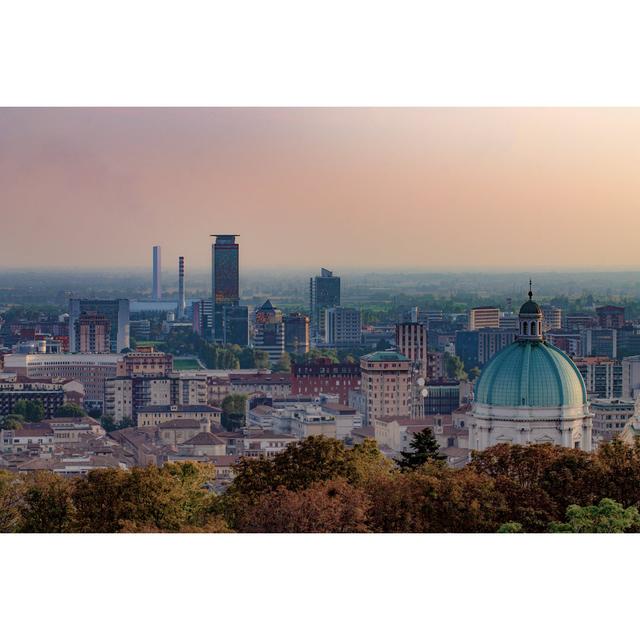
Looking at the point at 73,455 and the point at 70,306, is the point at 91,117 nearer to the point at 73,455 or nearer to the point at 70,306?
the point at 73,455

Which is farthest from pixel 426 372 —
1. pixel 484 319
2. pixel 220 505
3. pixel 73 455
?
pixel 220 505

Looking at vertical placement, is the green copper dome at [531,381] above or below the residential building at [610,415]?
above

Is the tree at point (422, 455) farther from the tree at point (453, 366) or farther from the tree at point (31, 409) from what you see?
the tree at point (31, 409)

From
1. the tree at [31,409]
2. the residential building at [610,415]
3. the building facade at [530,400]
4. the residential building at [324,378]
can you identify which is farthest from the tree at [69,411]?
the building facade at [530,400]

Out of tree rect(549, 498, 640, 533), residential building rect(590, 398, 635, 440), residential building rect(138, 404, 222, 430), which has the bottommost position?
residential building rect(138, 404, 222, 430)

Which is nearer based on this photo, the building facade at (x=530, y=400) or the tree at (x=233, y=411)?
the building facade at (x=530, y=400)

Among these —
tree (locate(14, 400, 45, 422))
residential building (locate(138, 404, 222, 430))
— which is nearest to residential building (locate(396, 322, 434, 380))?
residential building (locate(138, 404, 222, 430))

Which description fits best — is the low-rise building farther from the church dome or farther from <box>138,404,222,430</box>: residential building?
the church dome
